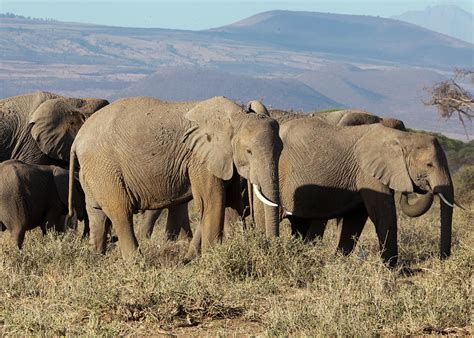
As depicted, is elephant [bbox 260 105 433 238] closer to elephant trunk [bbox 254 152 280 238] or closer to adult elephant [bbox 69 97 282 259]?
adult elephant [bbox 69 97 282 259]

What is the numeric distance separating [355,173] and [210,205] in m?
2.05

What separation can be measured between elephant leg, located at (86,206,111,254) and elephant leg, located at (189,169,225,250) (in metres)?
1.56

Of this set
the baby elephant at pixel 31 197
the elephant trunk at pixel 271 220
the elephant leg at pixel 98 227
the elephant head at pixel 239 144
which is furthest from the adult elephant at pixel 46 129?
the elephant trunk at pixel 271 220

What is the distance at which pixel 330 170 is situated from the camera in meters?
12.9

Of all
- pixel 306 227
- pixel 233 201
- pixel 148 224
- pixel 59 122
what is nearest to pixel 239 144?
pixel 233 201

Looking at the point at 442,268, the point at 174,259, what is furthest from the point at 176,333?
the point at 174,259

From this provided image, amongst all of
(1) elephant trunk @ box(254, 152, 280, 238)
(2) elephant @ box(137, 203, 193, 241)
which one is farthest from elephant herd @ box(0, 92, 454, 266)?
(2) elephant @ box(137, 203, 193, 241)

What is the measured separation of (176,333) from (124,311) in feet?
1.50

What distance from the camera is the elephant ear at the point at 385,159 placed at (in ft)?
41.4

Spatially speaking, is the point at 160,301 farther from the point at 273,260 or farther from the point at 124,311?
the point at 273,260

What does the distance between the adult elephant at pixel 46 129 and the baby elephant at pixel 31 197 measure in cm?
132

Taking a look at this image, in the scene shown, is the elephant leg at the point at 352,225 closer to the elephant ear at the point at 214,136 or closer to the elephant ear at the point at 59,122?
the elephant ear at the point at 214,136

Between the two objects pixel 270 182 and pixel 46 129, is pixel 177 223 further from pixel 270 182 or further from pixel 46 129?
pixel 270 182

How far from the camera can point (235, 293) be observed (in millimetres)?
9516
